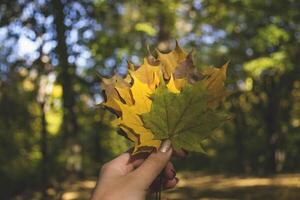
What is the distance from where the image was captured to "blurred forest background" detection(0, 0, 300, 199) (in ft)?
27.5

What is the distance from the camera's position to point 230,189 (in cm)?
915

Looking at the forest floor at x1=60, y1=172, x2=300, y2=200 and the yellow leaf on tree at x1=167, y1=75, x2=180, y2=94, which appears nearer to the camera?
the yellow leaf on tree at x1=167, y1=75, x2=180, y2=94

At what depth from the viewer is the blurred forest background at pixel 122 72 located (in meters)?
8.37

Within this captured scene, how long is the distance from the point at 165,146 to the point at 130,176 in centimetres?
15

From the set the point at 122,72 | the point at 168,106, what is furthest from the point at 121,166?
the point at 122,72

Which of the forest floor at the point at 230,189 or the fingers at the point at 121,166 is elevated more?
the fingers at the point at 121,166

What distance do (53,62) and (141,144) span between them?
286 inches

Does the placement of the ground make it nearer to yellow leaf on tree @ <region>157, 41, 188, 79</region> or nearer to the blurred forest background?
the blurred forest background

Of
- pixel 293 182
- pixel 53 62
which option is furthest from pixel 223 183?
pixel 53 62

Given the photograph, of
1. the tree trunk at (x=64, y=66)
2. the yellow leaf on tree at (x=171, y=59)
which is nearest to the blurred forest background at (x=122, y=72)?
the tree trunk at (x=64, y=66)

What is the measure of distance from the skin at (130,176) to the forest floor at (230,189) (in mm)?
6440

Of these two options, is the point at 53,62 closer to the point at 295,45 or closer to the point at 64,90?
the point at 64,90

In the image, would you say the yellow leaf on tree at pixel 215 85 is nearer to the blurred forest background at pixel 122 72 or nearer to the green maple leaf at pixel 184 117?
the green maple leaf at pixel 184 117

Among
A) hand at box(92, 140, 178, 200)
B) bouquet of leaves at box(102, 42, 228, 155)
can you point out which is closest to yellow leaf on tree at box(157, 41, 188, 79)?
bouquet of leaves at box(102, 42, 228, 155)
